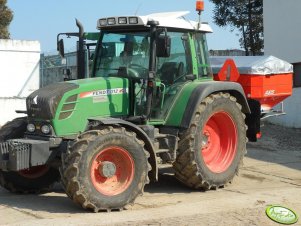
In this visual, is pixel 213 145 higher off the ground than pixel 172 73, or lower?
lower

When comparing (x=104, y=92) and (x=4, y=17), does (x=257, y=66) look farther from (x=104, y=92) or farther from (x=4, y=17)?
(x=4, y=17)

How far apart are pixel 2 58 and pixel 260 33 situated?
36.8 feet

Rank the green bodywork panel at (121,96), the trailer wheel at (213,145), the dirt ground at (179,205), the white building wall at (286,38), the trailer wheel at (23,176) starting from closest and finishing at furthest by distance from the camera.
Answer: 1. the dirt ground at (179,205)
2. the green bodywork panel at (121,96)
3. the trailer wheel at (23,176)
4. the trailer wheel at (213,145)
5. the white building wall at (286,38)

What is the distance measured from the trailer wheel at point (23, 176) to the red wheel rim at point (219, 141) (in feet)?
7.55

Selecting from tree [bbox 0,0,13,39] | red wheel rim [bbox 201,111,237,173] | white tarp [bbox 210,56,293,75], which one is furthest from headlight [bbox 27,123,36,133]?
tree [bbox 0,0,13,39]

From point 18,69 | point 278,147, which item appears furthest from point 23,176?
point 18,69

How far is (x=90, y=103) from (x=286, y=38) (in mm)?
10572

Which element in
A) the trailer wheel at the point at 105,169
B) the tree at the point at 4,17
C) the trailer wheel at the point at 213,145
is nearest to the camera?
the trailer wheel at the point at 105,169

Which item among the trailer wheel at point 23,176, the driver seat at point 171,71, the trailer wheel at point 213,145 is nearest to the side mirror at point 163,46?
the driver seat at point 171,71

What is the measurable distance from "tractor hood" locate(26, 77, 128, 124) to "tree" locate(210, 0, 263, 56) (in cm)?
1657

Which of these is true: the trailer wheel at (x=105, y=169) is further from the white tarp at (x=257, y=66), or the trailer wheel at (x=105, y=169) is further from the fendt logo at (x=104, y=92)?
the white tarp at (x=257, y=66)

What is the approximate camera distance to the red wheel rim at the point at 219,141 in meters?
8.20

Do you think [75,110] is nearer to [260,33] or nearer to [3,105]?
[3,105]

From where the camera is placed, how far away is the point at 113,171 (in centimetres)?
670
